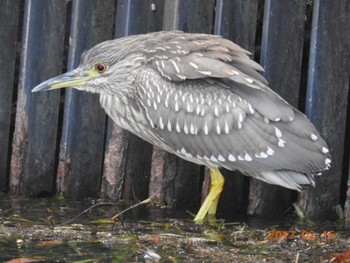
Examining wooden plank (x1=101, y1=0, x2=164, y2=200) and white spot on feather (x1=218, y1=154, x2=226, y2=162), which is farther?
wooden plank (x1=101, y1=0, x2=164, y2=200)

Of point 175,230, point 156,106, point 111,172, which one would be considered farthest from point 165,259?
point 111,172

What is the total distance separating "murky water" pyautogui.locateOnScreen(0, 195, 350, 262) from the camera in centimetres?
644

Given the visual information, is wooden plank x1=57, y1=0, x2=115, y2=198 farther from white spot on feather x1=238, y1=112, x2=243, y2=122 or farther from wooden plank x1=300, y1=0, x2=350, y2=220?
wooden plank x1=300, y1=0, x2=350, y2=220

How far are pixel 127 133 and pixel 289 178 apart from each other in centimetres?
152

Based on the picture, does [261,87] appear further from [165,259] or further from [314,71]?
[165,259]

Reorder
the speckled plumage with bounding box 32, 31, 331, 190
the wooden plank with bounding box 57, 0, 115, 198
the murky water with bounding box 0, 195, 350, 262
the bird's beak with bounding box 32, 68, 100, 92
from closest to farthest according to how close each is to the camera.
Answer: the murky water with bounding box 0, 195, 350, 262 < the speckled plumage with bounding box 32, 31, 331, 190 < the bird's beak with bounding box 32, 68, 100, 92 < the wooden plank with bounding box 57, 0, 115, 198

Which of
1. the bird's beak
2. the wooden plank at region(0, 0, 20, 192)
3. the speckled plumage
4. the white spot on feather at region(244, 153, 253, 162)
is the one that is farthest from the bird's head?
the white spot on feather at region(244, 153, 253, 162)

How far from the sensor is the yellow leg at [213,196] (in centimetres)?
771

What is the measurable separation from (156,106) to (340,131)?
1435mm

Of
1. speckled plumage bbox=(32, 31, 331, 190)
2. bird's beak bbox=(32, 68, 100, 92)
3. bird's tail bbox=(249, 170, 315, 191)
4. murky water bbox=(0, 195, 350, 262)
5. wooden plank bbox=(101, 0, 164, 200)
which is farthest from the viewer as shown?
wooden plank bbox=(101, 0, 164, 200)

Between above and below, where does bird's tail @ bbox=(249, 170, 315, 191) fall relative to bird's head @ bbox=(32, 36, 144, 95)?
below

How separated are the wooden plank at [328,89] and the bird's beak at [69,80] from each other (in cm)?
166

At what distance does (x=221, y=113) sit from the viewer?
7316 mm

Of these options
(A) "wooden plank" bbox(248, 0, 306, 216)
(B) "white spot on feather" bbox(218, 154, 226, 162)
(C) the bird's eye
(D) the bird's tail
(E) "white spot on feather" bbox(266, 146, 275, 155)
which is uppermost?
(A) "wooden plank" bbox(248, 0, 306, 216)
